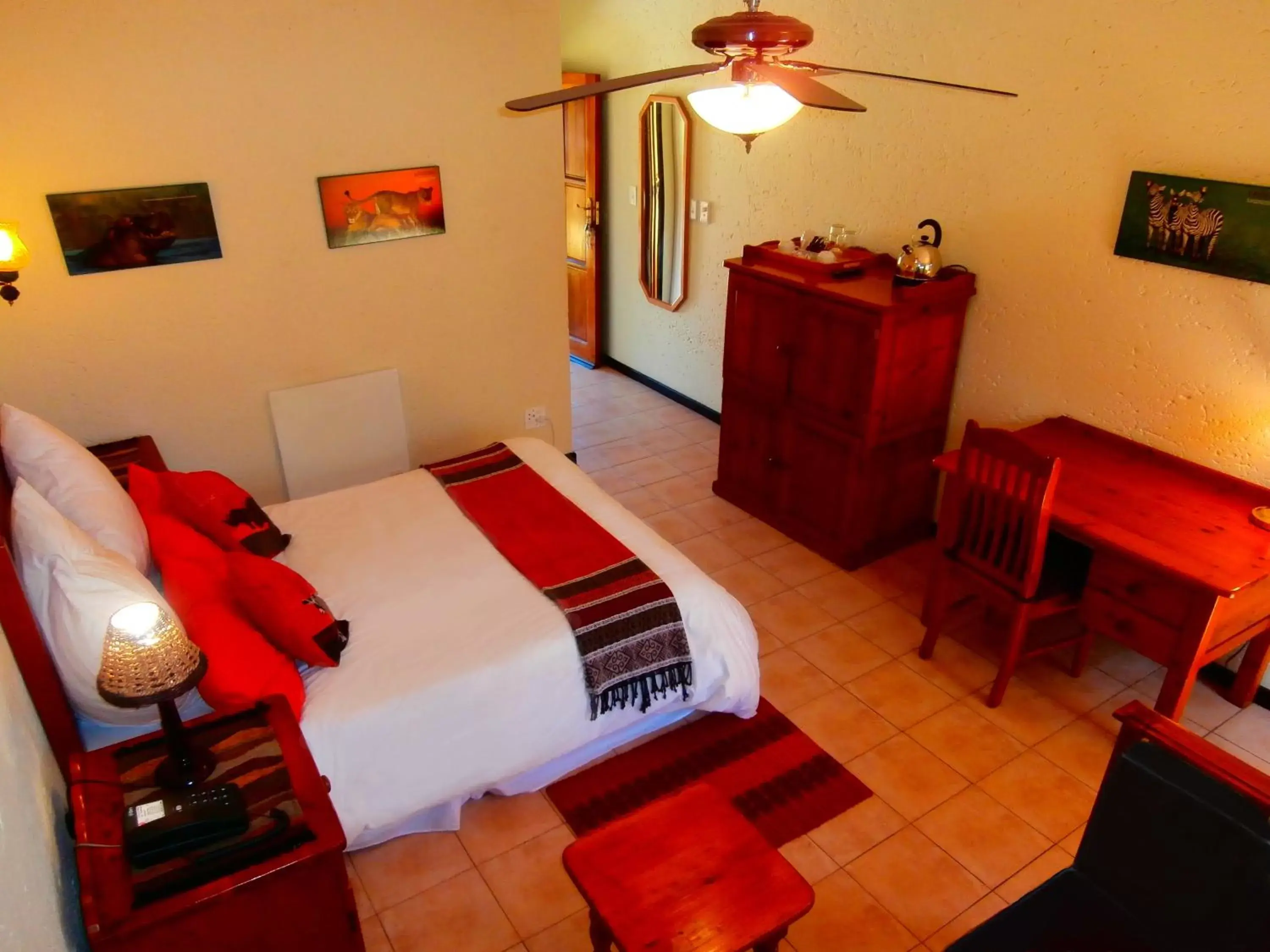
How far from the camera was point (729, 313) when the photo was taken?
433cm

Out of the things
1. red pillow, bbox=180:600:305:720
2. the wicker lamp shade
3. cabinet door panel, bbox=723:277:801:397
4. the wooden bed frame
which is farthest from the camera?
cabinet door panel, bbox=723:277:801:397

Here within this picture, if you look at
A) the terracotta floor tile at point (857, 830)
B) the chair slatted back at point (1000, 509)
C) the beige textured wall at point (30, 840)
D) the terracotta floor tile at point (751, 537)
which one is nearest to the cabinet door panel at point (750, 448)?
the terracotta floor tile at point (751, 537)

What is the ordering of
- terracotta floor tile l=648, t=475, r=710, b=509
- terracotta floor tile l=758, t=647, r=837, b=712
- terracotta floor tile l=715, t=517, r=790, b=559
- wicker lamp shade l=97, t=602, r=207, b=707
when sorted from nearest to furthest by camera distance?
wicker lamp shade l=97, t=602, r=207, b=707, terracotta floor tile l=758, t=647, r=837, b=712, terracotta floor tile l=715, t=517, r=790, b=559, terracotta floor tile l=648, t=475, r=710, b=509

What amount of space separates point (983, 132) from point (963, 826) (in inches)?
105

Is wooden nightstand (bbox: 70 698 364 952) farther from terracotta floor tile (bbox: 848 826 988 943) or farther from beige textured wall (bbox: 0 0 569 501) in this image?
beige textured wall (bbox: 0 0 569 501)

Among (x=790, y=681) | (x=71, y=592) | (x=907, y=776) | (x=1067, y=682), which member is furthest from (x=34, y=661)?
(x=1067, y=682)

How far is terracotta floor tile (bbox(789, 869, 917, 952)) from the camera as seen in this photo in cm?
241

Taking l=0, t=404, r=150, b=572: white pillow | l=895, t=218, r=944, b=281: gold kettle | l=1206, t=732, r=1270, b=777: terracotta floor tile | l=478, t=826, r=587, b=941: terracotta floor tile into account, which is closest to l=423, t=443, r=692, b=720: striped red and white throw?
l=478, t=826, r=587, b=941: terracotta floor tile

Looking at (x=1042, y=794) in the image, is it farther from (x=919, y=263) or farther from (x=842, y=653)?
(x=919, y=263)

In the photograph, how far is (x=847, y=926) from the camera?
246 centimetres

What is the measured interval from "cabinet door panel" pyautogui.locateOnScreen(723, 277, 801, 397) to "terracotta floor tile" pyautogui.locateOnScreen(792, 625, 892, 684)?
1.18 meters

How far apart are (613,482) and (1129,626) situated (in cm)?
269

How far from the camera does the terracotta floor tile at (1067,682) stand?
3307 millimetres

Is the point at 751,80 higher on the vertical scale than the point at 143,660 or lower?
higher
